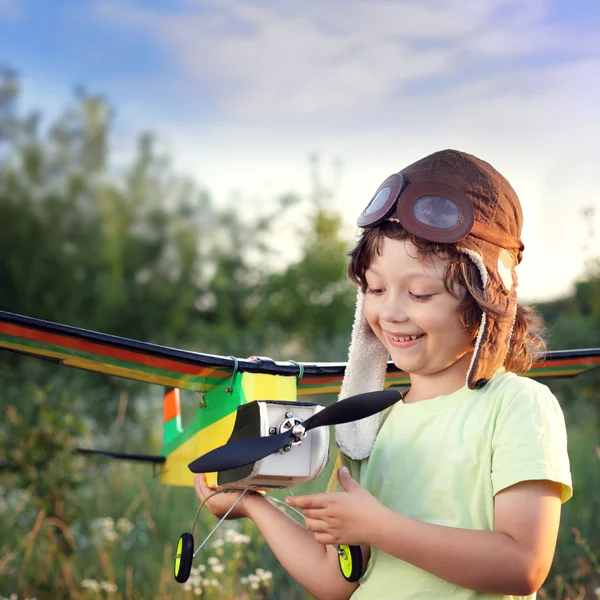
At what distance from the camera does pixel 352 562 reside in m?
2.13

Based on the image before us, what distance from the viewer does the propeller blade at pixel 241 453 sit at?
6.66 ft

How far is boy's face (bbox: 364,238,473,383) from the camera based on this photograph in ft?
7.09

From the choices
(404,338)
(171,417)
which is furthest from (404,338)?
(171,417)

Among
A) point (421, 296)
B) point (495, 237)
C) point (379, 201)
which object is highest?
point (379, 201)

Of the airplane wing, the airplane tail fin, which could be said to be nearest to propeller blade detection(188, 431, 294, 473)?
the airplane wing

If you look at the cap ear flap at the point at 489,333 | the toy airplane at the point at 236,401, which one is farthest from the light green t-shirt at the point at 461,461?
the toy airplane at the point at 236,401

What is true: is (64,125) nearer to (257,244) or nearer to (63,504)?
(257,244)

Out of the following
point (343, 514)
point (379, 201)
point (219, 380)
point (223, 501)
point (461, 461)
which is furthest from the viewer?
point (219, 380)

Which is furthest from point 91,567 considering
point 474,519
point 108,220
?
point 108,220

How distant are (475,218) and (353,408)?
0.63m

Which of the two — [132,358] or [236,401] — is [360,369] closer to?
[236,401]

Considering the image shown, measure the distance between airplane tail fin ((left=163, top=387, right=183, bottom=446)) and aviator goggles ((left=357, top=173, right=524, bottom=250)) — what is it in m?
1.53

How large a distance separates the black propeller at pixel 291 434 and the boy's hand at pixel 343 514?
16 cm

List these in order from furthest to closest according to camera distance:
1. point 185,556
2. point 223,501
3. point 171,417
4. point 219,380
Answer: point 171,417 → point 219,380 → point 223,501 → point 185,556
